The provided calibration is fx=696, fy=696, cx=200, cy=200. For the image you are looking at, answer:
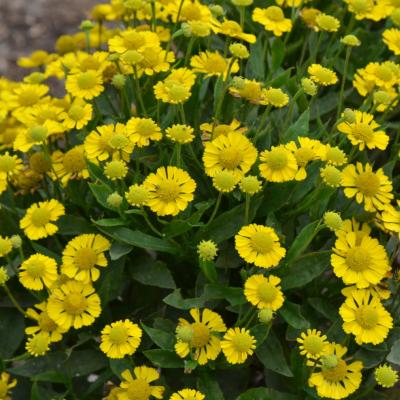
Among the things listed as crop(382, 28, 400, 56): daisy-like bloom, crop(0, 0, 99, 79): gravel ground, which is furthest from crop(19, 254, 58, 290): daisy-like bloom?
crop(0, 0, 99, 79): gravel ground

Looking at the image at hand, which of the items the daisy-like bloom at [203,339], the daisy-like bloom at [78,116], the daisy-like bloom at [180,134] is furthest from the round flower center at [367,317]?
the daisy-like bloom at [78,116]

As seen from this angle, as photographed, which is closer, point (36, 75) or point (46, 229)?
point (46, 229)

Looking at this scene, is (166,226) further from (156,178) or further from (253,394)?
(253,394)

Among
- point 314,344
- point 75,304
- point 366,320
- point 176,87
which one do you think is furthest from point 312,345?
point 176,87

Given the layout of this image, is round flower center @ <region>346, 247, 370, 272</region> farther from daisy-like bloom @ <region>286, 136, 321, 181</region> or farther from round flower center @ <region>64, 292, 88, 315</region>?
round flower center @ <region>64, 292, 88, 315</region>

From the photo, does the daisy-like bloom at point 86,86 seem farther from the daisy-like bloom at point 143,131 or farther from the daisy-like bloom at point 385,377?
the daisy-like bloom at point 385,377

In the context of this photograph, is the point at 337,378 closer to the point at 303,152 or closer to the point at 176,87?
the point at 303,152

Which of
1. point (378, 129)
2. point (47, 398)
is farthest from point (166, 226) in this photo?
point (378, 129)
